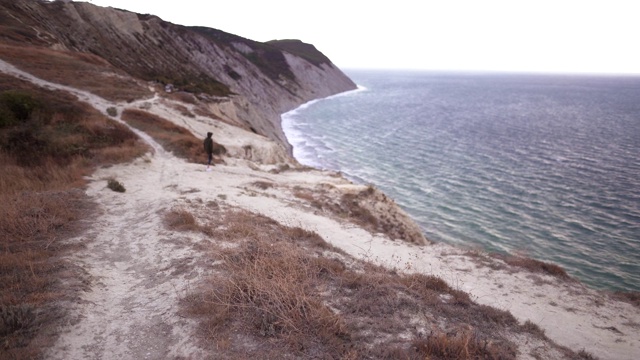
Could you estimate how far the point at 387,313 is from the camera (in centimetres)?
748

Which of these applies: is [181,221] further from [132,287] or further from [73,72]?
[73,72]

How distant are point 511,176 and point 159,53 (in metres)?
62.7

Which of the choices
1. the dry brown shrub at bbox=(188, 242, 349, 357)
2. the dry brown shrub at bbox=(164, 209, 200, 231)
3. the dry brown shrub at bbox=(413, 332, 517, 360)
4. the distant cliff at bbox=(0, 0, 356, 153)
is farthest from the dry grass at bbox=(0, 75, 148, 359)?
the distant cliff at bbox=(0, 0, 356, 153)

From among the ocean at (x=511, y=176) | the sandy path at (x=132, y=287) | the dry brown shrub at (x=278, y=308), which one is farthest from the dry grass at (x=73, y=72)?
the dry brown shrub at (x=278, y=308)

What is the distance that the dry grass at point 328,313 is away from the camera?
6.25m

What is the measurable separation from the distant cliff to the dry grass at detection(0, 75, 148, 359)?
1595 cm

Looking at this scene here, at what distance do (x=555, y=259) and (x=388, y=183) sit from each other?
17.4 m

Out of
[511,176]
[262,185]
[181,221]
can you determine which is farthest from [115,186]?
[511,176]

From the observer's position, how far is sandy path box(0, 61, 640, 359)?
6.54m

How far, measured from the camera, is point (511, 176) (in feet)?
125

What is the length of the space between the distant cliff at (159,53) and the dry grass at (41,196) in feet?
52.3

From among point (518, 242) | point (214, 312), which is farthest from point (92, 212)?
point (518, 242)

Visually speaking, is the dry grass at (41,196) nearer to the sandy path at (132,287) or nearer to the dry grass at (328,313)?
the sandy path at (132,287)

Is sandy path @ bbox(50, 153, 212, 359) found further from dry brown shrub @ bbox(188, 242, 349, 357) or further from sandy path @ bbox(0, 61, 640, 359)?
dry brown shrub @ bbox(188, 242, 349, 357)
